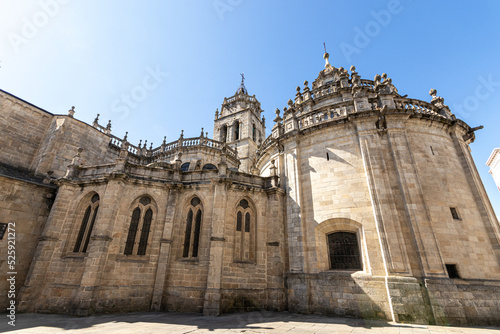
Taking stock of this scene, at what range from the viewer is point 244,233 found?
13.9m

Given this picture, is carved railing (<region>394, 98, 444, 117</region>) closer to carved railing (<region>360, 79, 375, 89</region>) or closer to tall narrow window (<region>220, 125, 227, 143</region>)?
carved railing (<region>360, 79, 375, 89</region>)

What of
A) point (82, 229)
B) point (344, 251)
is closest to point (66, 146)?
point (82, 229)

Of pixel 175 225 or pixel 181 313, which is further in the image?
pixel 175 225

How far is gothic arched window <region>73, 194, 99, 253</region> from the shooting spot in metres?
12.7

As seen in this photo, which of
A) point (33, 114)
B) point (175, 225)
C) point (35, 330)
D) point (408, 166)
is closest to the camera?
point (35, 330)

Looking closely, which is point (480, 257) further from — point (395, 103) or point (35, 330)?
point (35, 330)

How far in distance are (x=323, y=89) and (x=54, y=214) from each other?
22.5 metres

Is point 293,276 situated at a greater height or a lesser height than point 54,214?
lesser

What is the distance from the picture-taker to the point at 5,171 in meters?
14.1

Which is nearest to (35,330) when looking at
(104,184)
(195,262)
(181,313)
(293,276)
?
(181,313)

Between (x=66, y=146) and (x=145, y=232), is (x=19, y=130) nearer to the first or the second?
(x=66, y=146)

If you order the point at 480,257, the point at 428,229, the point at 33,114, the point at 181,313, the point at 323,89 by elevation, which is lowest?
the point at 181,313

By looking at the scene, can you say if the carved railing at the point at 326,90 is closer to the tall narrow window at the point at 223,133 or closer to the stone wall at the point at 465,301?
the stone wall at the point at 465,301

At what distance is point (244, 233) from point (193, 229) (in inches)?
122
